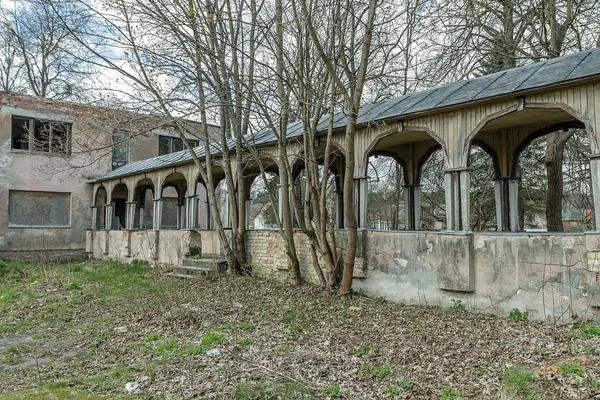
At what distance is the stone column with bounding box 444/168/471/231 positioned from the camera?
320 inches

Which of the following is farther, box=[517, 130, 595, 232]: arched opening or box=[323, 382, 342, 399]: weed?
box=[517, 130, 595, 232]: arched opening

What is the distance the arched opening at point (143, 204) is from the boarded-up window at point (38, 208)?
3056 mm

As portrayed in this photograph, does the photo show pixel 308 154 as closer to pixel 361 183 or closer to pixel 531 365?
pixel 361 183

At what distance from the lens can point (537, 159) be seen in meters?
14.8

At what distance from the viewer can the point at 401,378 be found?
15.9 feet

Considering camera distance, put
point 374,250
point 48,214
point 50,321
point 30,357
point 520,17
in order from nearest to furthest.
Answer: point 30,357 < point 50,321 < point 374,250 < point 520,17 < point 48,214

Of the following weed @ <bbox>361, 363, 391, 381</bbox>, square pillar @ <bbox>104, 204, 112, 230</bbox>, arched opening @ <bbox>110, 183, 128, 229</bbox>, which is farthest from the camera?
arched opening @ <bbox>110, 183, 128, 229</bbox>

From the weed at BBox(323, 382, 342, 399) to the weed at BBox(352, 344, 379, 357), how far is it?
1080mm

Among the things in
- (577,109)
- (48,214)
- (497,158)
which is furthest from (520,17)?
(48,214)

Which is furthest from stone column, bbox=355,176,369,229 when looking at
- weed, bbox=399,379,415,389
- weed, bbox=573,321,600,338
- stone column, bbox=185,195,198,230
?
stone column, bbox=185,195,198,230

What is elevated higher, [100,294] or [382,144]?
[382,144]

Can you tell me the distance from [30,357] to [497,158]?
9799 mm

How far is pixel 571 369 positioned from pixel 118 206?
71.5 ft

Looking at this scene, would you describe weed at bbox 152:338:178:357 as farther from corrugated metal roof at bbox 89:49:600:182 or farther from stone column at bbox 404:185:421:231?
stone column at bbox 404:185:421:231
